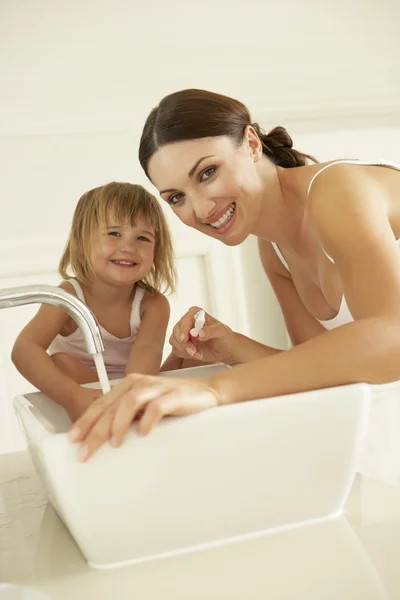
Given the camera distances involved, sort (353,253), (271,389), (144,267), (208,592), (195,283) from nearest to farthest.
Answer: (208,592) < (271,389) < (353,253) < (144,267) < (195,283)

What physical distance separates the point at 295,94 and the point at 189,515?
1.86 m

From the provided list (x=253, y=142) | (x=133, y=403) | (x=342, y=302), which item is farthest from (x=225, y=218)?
(x=133, y=403)

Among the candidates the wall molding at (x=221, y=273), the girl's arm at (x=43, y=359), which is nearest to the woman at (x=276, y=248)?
the girl's arm at (x=43, y=359)

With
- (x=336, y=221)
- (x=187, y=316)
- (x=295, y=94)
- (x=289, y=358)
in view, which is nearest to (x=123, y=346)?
(x=187, y=316)

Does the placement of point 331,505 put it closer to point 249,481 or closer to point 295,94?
point 249,481

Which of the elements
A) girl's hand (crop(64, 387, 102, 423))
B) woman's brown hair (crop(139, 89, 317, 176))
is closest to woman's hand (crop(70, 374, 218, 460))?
girl's hand (crop(64, 387, 102, 423))

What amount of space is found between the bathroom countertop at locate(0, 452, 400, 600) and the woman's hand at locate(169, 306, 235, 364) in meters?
0.49

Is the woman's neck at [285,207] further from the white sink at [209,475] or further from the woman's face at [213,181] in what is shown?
the white sink at [209,475]

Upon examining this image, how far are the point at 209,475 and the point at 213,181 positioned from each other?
0.60 m

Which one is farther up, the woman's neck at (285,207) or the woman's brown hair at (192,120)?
the woman's brown hair at (192,120)

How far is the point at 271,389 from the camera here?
0.57m

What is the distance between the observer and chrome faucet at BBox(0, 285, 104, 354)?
57 centimetres

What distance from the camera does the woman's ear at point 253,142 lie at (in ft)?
3.50

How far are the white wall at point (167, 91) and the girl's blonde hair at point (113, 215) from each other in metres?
0.60
